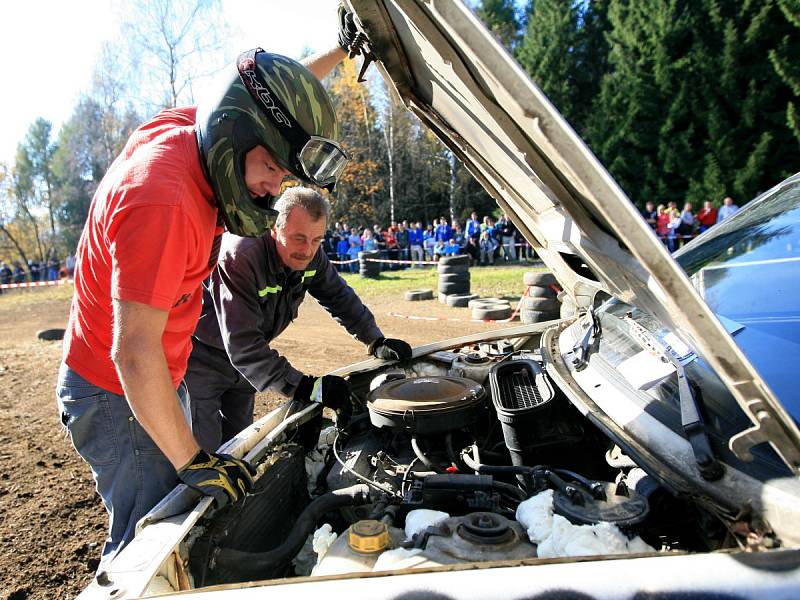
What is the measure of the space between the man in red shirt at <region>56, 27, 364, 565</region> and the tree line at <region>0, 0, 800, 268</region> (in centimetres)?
856

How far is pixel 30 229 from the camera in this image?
37656 millimetres

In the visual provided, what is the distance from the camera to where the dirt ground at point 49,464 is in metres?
3.06

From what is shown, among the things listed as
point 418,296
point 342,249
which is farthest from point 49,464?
point 342,249

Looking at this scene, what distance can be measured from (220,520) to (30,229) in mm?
43294

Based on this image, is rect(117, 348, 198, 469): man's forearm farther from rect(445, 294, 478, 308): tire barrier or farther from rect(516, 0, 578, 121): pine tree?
rect(516, 0, 578, 121): pine tree

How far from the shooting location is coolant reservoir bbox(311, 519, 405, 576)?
1427 mm

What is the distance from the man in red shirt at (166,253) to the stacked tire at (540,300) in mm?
5719

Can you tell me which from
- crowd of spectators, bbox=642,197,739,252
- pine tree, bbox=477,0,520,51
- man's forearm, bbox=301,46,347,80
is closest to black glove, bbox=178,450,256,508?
man's forearm, bbox=301,46,347,80

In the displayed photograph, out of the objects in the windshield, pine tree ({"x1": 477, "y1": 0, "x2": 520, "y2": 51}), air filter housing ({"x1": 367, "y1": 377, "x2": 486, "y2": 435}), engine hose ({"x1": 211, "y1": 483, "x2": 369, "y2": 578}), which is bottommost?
engine hose ({"x1": 211, "y1": 483, "x2": 369, "y2": 578})

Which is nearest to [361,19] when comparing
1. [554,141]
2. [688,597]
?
[554,141]

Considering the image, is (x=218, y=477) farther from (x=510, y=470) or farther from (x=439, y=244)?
(x=439, y=244)

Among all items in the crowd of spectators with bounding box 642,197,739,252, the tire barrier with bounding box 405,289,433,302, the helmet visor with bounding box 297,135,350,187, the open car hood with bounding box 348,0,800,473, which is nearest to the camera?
the open car hood with bounding box 348,0,800,473

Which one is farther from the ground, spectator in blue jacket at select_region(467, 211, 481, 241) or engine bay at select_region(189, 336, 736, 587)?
spectator in blue jacket at select_region(467, 211, 481, 241)

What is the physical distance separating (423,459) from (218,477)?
75cm
